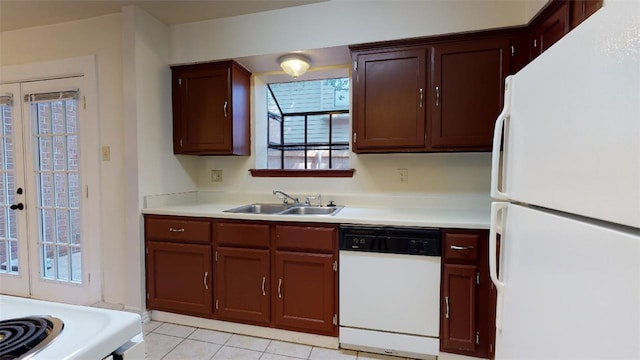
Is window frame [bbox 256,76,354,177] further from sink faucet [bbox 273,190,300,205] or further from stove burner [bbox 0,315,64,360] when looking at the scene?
stove burner [bbox 0,315,64,360]

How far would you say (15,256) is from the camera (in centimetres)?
279

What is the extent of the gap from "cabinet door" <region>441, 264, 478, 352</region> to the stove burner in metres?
1.74

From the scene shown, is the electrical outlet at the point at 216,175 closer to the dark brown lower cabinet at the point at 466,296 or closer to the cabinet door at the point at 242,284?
the cabinet door at the point at 242,284

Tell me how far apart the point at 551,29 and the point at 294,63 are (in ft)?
5.46

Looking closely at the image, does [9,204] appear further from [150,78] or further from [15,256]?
[150,78]

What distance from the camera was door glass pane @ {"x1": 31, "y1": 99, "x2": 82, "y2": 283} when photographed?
8.34ft

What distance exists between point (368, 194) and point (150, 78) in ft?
6.73

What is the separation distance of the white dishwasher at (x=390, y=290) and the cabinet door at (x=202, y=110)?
1.39m

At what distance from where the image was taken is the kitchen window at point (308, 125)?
277 cm

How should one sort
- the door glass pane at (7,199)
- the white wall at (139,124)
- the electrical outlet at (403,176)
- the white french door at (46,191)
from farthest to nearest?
the door glass pane at (7,199)
the white french door at (46,191)
the electrical outlet at (403,176)
the white wall at (139,124)

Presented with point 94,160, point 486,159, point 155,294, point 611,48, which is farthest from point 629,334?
point 94,160

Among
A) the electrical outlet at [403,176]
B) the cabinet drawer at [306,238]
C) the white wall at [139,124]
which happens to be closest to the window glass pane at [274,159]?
the white wall at [139,124]

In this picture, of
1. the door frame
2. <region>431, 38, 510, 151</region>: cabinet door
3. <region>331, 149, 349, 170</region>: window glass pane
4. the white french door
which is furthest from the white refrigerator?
the white french door

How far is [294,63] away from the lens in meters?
2.34
